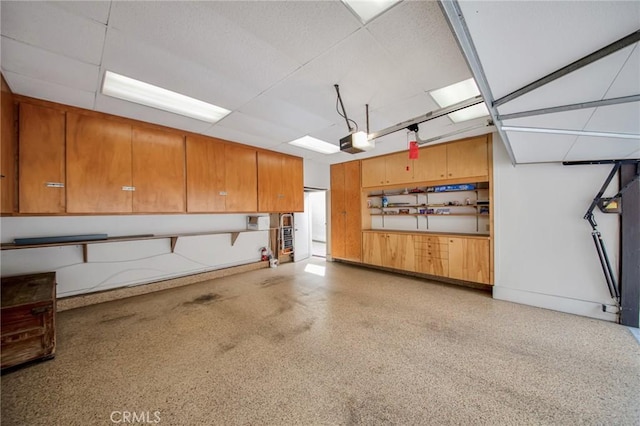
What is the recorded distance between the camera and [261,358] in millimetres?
2119

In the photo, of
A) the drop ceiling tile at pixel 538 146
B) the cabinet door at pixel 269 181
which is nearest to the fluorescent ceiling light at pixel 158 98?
the cabinet door at pixel 269 181

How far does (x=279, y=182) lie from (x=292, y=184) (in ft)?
1.19

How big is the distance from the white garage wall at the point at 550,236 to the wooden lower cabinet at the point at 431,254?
0.26m

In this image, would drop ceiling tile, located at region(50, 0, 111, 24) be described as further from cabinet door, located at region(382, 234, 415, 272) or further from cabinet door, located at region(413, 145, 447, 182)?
cabinet door, located at region(382, 234, 415, 272)

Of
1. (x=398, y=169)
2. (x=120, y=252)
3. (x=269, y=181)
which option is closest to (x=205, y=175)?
(x=269, y=181)

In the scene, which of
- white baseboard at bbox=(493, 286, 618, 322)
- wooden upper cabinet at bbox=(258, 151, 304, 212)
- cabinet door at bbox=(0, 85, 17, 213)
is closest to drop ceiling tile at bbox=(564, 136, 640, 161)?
white baseboard at bbox=(493, 286, 618, 322)

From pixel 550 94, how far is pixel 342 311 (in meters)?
2.93

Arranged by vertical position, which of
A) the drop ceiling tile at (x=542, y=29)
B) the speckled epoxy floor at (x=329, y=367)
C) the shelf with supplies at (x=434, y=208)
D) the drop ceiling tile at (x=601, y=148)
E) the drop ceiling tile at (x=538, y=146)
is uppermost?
the drop ceiling tile at (x=542, y=29)

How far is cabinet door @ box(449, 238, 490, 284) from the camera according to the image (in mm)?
3762

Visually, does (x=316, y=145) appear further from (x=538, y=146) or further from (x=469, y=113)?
(x=538, y=146)

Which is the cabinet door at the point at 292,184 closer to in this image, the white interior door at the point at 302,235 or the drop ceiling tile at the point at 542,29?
the white interior door at the point at 302,235

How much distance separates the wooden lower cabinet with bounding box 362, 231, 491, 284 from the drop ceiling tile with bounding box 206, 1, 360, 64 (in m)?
3.78

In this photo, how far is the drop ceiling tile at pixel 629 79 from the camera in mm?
1096

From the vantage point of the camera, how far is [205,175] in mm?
3932
